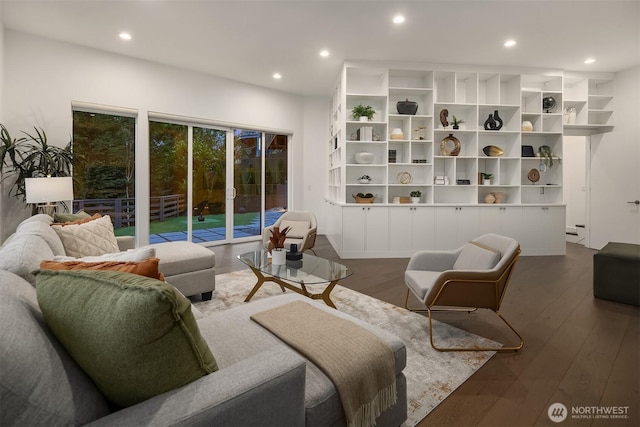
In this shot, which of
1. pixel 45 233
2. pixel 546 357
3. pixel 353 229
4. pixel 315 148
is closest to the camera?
Answer: pixel 45 233

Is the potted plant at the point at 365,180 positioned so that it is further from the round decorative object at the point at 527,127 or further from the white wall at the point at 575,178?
the white wall at the point at 575,178

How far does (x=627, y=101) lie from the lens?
5621 millimetres

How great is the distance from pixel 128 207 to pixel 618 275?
249 inches

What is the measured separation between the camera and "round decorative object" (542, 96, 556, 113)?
5.69 metres

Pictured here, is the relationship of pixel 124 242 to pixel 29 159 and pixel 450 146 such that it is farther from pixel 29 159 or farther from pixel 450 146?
pixel 450 146

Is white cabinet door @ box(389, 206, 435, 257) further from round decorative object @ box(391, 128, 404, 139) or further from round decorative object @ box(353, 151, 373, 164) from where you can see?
round decorative object @ box(391, 128, 404, 139)

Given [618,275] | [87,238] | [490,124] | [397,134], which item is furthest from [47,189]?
[490,124]

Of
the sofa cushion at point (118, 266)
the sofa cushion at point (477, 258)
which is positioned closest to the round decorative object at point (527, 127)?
the sofa cushion at point (477, 258)

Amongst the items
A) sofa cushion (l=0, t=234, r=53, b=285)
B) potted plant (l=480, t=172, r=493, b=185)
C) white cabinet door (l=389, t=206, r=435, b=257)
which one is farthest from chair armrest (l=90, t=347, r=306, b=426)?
potted plant (l=480, t=172, r=493, b=185)

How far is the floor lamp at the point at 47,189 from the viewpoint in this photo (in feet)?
11.5

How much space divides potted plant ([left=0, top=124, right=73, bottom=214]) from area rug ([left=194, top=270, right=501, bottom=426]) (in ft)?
8.23

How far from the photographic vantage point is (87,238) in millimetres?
2629

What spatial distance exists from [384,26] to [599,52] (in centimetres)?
343

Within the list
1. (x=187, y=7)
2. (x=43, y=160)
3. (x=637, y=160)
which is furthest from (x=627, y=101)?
(x=43, y=160)
